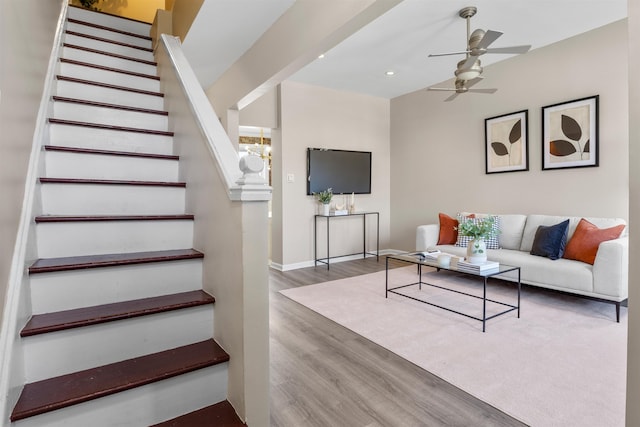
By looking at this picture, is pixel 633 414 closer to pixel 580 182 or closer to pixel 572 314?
pixel 572 314

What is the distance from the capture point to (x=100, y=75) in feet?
9.22

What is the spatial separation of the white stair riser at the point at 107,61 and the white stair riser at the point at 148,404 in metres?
2.91

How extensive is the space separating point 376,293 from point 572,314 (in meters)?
1.78

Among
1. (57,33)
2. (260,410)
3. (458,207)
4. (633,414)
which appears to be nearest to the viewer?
(633,414)

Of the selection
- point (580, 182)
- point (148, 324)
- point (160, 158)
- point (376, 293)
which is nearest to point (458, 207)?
point (580, 182)

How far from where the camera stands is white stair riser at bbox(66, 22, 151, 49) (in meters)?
3.37

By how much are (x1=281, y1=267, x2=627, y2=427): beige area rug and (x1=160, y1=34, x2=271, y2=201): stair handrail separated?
1.63 metres

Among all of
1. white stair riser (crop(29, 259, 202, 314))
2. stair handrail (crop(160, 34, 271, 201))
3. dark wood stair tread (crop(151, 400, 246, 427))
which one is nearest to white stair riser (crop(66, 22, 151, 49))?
stair handrail (crop(160, 34, 271, 201))

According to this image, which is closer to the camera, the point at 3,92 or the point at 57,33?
the point at 3,92

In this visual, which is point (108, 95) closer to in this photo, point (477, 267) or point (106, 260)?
point (106, 260)

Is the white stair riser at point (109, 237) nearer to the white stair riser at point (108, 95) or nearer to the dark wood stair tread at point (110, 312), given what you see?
the dark wood stair tread at point (110, 312)

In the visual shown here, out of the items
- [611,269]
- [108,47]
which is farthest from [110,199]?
[611,269]

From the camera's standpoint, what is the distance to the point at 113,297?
1536mm

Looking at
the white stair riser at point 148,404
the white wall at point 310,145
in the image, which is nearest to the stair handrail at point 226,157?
the white stair riser at point 148,404
